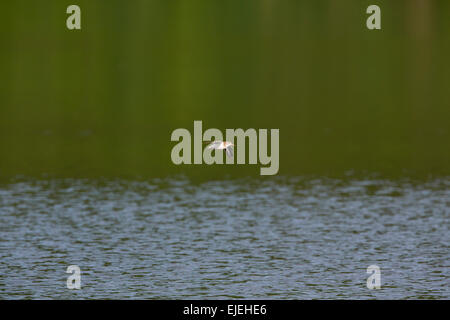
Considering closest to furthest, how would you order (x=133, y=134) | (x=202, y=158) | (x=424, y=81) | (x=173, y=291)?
(x=173, y=291) < (x=202, y=158) < (x=133, y=134) < (x=424, y=81)

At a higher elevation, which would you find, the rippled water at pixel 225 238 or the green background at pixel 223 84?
the green background at pixel 223 84

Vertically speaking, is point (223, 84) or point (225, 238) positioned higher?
point (223, 84)

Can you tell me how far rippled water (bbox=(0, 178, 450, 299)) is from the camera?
44250 millimetres

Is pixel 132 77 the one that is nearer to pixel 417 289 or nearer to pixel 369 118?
pixel 369 118

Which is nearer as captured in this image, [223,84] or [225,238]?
[225,238]

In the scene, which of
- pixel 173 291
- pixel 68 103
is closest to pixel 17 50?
pixel 68 103

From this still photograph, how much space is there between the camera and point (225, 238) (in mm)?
52062

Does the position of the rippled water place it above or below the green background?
below

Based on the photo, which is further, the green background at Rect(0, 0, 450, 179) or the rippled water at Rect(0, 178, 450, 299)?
the green background at Rect(0, 0, 450, 179)

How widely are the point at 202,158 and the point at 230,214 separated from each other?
11.4m

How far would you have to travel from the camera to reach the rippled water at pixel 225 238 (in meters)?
44.2

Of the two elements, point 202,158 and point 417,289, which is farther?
point 202,158

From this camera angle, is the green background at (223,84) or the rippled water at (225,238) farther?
the green background at (223,84)

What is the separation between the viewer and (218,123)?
7531 centimetres
